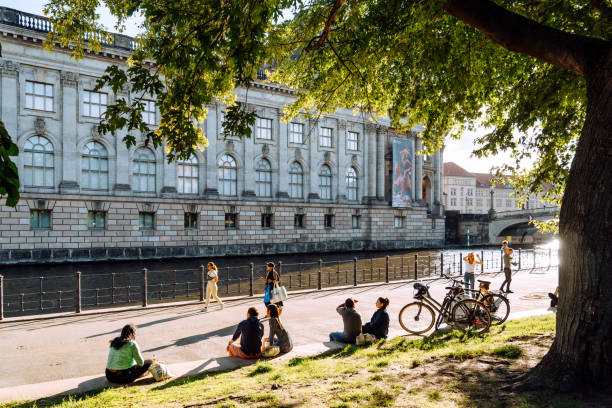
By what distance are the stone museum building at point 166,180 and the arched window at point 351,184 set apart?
0.11 metres

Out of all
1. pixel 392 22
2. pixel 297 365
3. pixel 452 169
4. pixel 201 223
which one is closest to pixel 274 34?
pixel 392 22

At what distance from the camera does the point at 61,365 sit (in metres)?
7.79

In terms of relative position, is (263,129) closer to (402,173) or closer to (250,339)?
(402,173)

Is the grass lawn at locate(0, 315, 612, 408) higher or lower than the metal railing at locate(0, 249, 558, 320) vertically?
higher

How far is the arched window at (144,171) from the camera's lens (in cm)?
3444

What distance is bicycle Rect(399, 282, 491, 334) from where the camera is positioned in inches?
356

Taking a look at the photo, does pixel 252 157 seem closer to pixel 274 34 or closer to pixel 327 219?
pixel 327 219

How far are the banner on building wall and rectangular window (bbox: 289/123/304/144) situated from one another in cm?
1091

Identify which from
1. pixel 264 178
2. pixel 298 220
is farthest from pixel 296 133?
pixel 298 220

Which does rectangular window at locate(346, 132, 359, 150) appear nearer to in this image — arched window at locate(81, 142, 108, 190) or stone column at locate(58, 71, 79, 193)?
arched window at locate(81, 142, 108, 190)

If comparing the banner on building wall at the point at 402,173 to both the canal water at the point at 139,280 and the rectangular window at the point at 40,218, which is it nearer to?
the canal water at the point at 139,280

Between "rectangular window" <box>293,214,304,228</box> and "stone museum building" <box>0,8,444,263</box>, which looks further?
"rectangular window" <box>293,214,304,228</box>

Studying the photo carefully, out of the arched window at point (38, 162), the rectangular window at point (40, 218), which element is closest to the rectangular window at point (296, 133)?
the arched window at point (38, 162)

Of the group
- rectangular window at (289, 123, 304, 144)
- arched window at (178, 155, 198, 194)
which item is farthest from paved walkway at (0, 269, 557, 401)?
rectangular window at (289, 123, 304, 144)
